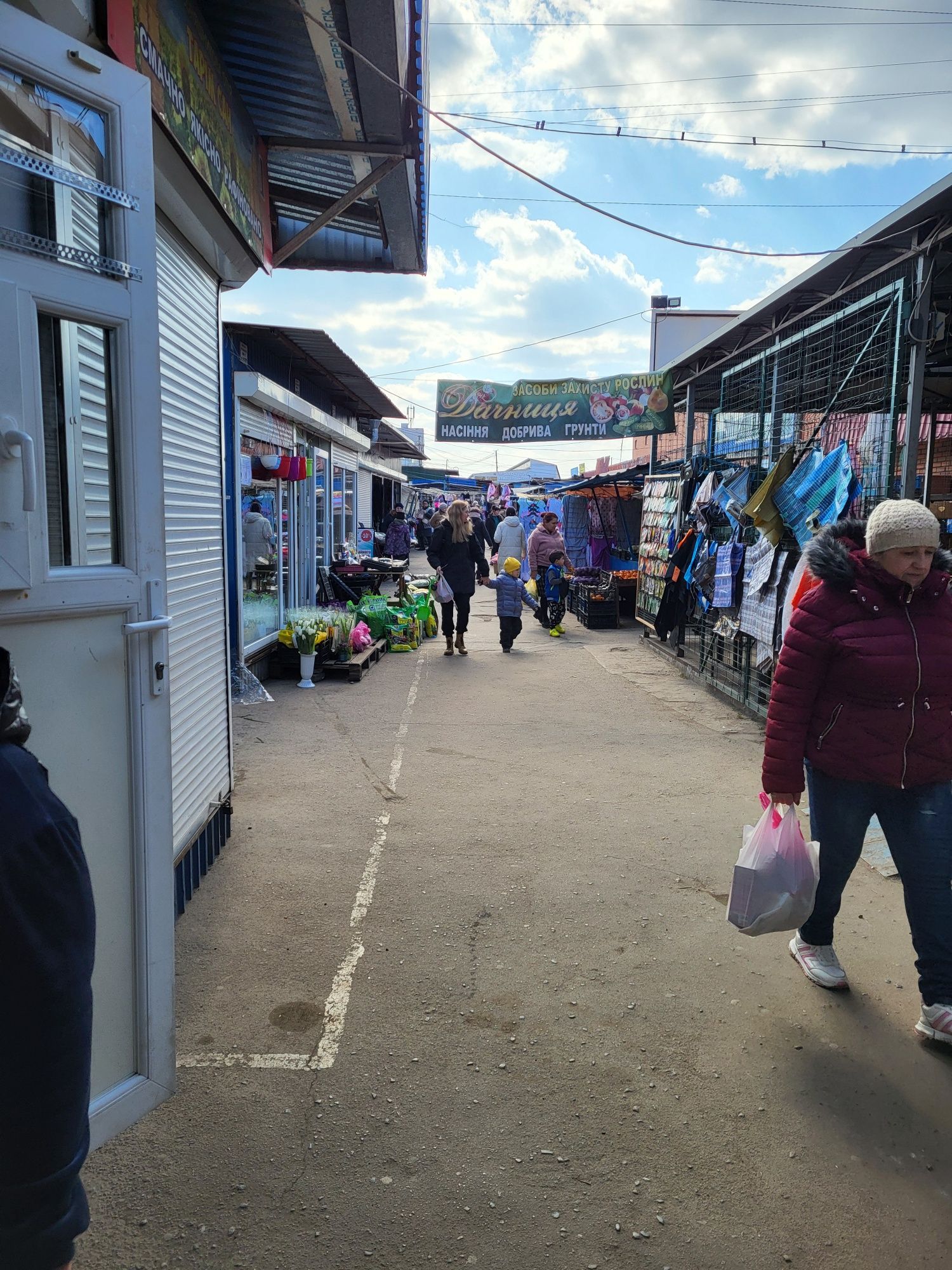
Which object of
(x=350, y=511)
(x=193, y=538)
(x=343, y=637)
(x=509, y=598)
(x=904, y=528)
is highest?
(x=350, y=511)

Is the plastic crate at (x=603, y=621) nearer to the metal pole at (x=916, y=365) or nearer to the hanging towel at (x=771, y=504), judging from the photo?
the hanging towel at (x=771, y=504)

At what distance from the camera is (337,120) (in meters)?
4.91

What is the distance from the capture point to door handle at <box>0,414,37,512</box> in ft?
6.13

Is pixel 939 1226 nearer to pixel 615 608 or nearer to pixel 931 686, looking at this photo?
pixel 931 686

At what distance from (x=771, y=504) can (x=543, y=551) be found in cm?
750

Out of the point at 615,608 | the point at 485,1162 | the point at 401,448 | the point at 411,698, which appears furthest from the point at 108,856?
the point at 401,448

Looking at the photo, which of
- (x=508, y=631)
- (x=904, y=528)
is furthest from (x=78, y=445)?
(x=508, y=631)

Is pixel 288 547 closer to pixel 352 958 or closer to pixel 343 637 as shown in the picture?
pixel 343 637

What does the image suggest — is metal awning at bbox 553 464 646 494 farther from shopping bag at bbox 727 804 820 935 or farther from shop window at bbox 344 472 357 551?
shopping bag at bbox 727 804 820 935

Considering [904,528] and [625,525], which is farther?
[625,525]

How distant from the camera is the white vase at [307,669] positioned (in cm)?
856

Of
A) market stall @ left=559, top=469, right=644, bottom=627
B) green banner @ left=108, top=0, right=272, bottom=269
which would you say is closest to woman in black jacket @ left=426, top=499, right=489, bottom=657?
market stall @ left=559, top=469, right=644, bottom=627

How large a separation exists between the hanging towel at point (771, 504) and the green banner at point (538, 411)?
594 centimetres

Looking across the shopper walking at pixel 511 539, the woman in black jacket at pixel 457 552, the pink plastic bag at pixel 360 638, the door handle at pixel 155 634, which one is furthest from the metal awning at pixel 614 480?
the door handle at pixel 155 634
